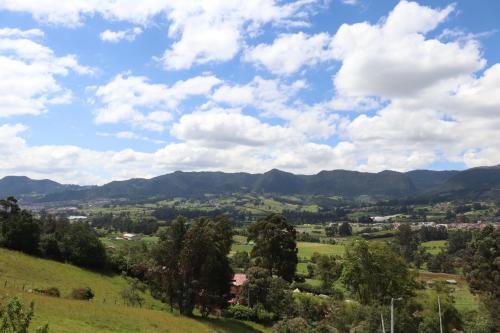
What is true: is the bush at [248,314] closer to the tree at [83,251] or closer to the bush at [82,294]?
the bush at [82,294]

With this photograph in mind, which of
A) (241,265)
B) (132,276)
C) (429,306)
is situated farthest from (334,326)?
(241,265)

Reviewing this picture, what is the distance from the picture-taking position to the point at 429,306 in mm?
45219

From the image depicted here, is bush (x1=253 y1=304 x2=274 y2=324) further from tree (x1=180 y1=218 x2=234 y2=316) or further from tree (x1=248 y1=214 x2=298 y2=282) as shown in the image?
tree (x1=248 y1=214 x2=298 y2=282)

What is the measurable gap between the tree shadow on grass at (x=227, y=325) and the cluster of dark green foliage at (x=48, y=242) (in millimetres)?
24135

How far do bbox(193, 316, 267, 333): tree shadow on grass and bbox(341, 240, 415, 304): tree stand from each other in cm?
1164

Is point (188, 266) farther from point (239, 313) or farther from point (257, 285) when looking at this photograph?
point (257, 285)

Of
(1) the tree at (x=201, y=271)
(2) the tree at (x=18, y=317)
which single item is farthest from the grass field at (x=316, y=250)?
(2) the tree at (x=18, y=317)

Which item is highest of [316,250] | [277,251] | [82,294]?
[277,251]

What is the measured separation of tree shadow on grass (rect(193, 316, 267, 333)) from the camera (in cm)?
4153

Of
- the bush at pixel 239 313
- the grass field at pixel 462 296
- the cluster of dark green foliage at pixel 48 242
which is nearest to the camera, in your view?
the bush at pixel 239 313

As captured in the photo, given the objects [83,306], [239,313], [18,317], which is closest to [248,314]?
[239,313]

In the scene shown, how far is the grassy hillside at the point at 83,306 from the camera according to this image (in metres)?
32.1

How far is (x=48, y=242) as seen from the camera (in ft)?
198

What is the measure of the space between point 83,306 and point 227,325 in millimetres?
14606
